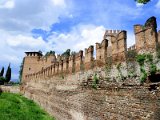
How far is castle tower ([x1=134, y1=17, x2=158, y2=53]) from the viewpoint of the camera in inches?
280

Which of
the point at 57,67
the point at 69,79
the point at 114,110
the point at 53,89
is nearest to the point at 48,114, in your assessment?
the point at 53,89

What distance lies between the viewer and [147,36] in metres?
7.32

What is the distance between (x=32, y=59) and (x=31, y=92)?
487 inches

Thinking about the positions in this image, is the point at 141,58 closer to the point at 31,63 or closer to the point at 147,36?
the point at 147,36

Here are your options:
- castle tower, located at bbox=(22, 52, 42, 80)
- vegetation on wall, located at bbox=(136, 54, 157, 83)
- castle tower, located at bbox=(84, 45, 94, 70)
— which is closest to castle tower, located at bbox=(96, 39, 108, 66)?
castle tower, located at bbox=(84, 45, 94, 70)

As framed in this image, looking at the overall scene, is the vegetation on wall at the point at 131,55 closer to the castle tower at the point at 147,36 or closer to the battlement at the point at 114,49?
the battlement at the point at 114,49

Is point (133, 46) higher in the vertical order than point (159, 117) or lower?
higher

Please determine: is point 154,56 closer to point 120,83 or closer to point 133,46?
point 133,46

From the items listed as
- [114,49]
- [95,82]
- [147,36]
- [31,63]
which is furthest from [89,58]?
[31,63]

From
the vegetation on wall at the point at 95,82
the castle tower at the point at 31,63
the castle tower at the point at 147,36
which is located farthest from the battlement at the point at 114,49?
the castle tower at the point at 31,63

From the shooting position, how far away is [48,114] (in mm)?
17078

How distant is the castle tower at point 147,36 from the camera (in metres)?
7.10

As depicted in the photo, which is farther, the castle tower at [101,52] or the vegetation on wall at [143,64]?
the castle tower at [101,52]

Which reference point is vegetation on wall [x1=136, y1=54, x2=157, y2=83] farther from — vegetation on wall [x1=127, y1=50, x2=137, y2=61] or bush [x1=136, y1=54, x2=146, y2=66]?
vegetation on wall [x1=127, y1=50, x2=137, y2=61]
